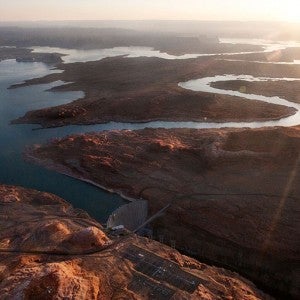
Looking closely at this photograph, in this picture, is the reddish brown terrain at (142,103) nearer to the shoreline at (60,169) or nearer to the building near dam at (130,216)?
the shoreline at (60,169)

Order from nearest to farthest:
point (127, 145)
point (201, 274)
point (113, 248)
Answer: point (201, 274)
point (113, 248)
point (127, 145)

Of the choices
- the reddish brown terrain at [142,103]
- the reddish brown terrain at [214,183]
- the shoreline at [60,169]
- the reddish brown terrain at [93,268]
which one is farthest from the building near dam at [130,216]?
the reddish brown terrain at [142,103]

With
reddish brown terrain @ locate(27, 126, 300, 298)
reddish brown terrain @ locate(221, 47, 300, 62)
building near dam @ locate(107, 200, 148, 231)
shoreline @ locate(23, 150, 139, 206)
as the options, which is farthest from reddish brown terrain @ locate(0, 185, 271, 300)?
reddish brown terrain @ locate(221, 47, 300, 62)

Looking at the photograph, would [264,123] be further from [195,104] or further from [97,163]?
[97,163]

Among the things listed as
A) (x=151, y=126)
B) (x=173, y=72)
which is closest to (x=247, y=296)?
(x=151, y=126)

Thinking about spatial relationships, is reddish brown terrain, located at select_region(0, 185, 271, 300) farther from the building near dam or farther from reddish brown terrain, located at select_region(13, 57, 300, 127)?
reddish brown terrain, located at select_region(13, 57, 300, 127)

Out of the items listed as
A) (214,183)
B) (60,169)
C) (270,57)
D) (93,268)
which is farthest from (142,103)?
(270,57)
